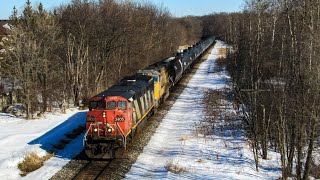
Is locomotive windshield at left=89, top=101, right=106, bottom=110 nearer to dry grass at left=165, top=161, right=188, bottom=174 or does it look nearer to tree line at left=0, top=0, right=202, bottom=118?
dry grass at left=165, top=161, right=188, bottom=174

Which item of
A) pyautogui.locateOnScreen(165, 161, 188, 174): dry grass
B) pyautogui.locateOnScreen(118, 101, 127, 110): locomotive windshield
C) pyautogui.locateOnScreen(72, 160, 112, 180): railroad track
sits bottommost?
pyautogui.locateOnScreen(72, 160, 112, 180): railroad track

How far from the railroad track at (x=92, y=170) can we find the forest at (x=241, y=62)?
6471mm

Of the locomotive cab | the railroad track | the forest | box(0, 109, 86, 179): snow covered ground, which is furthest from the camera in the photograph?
the locomotive cab

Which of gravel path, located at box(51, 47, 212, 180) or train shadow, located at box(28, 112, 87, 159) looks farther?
train shadow, located at box(28, 112, 87, 159)

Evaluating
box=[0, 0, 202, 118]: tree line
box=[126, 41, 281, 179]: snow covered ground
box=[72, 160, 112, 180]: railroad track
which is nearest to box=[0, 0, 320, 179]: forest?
box=[0, 0, 202, 118]: tree line

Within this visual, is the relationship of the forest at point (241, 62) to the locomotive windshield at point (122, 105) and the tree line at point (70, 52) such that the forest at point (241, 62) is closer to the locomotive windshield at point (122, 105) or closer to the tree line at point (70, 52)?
the tree line at point (70, 52)

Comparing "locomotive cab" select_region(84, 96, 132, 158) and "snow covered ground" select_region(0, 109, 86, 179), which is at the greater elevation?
"locomotive cab" select_region(84, 96, 132, 158)

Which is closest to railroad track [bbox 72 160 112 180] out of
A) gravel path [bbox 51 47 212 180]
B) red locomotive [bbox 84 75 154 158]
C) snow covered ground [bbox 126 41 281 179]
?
gravel path [bbox 51 47 212 180]

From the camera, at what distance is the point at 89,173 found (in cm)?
1630

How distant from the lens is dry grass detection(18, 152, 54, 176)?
54.6ft

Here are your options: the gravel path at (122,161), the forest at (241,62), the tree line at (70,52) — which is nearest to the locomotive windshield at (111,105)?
the gravel path at (122,161)

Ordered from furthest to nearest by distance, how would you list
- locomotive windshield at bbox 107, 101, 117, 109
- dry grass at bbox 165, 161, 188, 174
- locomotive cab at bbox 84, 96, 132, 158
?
locomotive windshield at bbox 107, 101, 117, 109, locomotive cab at bbox 84, 96, 132, 158, dry grass at bbox 165, 161, 188, 174

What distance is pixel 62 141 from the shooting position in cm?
2084

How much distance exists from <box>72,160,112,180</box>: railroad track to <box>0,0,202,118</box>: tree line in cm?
1218
